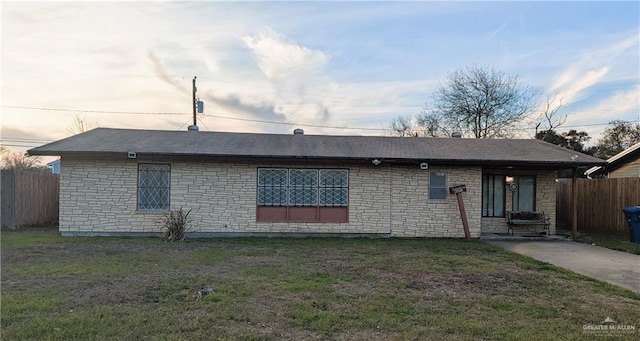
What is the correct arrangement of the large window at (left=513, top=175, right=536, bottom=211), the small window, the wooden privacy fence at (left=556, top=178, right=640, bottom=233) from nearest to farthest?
1. the small window
2. the wooden privacy fence at (left=556, top=178, right=640, bottom=233)
3. the large window at (left=513, top=175, right=536, bottom=211)

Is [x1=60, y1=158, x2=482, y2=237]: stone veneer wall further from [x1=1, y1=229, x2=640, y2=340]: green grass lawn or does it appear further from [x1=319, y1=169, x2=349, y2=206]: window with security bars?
[x1=1, y1=229, x2=640, y2=340]: green grass lawn

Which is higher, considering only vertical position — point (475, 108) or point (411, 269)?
point (475, 108)

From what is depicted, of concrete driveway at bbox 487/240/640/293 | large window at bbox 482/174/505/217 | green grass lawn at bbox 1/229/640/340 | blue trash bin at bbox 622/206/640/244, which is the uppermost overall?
large window at bbox 482/174/505/217

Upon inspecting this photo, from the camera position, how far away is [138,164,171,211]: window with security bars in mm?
11430

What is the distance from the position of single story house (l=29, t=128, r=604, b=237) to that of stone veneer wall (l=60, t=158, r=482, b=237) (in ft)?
0.09

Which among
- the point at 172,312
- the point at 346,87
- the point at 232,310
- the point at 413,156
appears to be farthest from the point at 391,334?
the point at 346,87

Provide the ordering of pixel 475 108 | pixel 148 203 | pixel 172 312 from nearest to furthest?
pixel 172 312 → pixel 148 203 → pixel 475 108

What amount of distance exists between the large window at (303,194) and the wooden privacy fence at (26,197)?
754 cm

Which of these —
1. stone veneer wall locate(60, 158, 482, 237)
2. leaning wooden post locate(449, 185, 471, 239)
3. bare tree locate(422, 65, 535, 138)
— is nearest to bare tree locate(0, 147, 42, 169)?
stone veneer wall locate(60, 158, 482, 237)

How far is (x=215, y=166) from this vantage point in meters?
11.6

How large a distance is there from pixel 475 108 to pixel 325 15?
18.6m

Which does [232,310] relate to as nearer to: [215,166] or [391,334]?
[391,334]

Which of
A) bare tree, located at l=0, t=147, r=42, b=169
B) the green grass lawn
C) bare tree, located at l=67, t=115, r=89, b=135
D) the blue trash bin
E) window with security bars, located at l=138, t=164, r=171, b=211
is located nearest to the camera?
the green grass lawn

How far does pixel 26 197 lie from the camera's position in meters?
12.9
